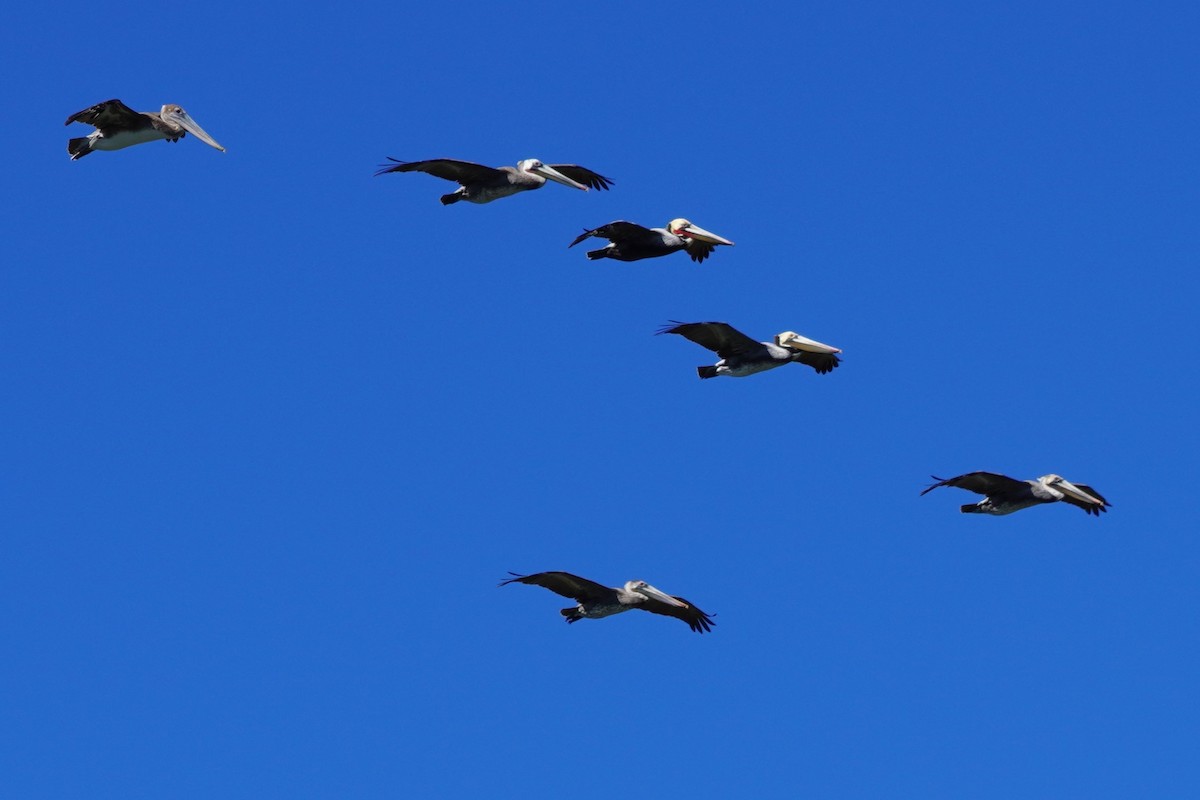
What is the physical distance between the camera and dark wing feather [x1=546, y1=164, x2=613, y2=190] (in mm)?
29078

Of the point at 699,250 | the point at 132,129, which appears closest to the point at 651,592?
the point at 699,250

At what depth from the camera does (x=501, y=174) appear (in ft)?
86.5

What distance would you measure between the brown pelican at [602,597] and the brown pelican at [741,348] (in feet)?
9.74

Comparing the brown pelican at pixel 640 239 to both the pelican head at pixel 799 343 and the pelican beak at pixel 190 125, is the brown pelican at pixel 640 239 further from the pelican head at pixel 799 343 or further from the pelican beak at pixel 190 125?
the pelican beak at pixel 190 125

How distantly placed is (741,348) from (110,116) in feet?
27.5

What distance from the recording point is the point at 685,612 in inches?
1065

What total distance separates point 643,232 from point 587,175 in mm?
2718

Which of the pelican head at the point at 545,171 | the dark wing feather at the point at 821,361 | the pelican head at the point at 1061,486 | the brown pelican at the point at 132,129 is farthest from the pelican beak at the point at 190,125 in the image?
the pelican head at the point at 1061,486

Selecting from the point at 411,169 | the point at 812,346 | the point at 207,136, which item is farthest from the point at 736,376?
the point at 207,136

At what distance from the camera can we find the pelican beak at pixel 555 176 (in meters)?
27.2

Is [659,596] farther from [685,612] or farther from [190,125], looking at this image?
[190,125]

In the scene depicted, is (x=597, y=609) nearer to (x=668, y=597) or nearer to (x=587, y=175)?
(x=668, y=597)

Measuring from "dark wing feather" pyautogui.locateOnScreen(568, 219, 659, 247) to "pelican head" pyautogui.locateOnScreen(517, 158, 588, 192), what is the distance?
3.15 feet

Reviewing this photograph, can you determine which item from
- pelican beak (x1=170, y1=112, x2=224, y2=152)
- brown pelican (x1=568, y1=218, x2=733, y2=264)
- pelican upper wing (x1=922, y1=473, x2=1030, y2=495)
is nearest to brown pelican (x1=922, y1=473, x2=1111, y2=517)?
pelican upper wing (x1=922, y1=473, x2=1030, y2=495)
